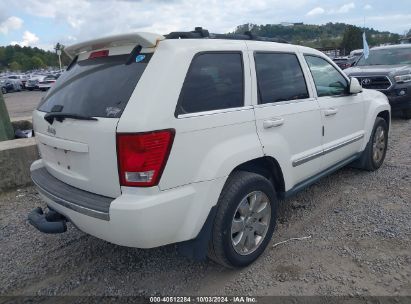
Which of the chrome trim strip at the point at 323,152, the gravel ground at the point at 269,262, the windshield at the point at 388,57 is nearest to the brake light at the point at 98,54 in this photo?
the gravel ground at the point at 269,262

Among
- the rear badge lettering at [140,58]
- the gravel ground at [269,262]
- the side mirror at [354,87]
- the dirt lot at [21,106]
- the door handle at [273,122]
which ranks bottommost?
the dirt lot at [21,106]

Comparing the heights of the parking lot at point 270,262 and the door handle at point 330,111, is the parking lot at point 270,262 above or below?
below

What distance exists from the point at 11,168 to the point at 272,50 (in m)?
3.90

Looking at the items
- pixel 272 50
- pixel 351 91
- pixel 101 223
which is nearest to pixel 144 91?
pixel 101 223

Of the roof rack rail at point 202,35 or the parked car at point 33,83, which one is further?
the parked car at point 33,83

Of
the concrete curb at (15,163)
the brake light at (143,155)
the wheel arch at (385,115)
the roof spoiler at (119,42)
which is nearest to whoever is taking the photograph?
the brake light at (143,155)

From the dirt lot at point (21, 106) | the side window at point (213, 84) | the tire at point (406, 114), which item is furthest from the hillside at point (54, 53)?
the side window at point (213, 84)

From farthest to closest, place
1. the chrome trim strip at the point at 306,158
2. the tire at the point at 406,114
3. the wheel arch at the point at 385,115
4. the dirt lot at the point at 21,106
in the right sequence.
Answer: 1. the dirt lot at the point at 21,106
2. the tire at the point at 406,114
3. the wheel arch at the point at 385,115
4. the chrome trim strip at the point at 306,158

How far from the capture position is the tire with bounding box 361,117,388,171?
5.06m

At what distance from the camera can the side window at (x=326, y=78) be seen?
396 centimetres

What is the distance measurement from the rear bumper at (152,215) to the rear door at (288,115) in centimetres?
79

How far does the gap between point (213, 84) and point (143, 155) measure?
847mm

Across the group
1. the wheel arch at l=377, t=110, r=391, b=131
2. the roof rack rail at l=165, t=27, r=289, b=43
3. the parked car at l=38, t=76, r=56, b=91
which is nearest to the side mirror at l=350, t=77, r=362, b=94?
the wheel arch at l=377, t=110, r=391, b=131

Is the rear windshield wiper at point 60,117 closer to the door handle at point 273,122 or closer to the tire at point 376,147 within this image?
the door handle at point 273,122
